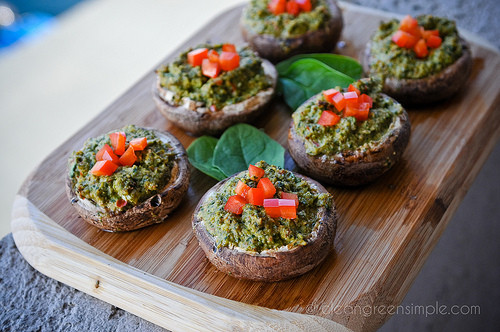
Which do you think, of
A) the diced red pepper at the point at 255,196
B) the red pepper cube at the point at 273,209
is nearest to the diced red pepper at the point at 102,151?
the diced red pepper at the point at 255,196

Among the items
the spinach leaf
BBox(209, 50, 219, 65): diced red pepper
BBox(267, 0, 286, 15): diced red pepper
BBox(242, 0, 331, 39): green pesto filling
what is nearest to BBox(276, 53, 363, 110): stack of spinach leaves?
the spinach leaf

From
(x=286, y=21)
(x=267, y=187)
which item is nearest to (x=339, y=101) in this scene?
(x=267, y=187)

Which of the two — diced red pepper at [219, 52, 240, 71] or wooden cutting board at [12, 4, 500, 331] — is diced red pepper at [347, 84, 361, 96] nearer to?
wooden cutting board at [12, 4, 500, 331]

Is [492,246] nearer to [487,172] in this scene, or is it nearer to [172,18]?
[487,172]

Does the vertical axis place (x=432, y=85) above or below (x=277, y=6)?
below

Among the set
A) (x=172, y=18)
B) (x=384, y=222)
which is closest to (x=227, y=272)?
(x=384, y=222)

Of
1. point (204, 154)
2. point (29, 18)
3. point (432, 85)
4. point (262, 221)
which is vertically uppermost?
point (262, 221)

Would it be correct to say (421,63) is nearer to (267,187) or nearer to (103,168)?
(267,187)
